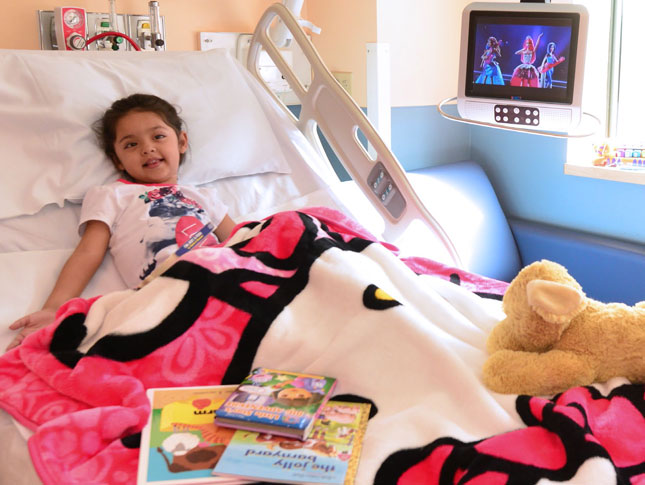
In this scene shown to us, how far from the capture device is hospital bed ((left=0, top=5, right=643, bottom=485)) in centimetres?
87

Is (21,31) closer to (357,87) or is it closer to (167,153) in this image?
(167,153)

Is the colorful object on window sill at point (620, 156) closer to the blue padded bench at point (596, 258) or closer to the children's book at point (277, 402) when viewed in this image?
the blue padded bench at point (596, 258)

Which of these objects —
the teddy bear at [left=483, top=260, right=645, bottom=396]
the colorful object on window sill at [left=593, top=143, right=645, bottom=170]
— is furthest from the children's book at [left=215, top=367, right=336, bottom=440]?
the colorful object on window sill at [left=593, top=143, right=645, bottom=170]

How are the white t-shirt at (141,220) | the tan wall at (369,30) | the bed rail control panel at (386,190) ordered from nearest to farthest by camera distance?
the white t-shirt at (141,220), the bed rail control panel at (386,190), the tan wall at (369,30)

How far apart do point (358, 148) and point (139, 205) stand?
63 cm

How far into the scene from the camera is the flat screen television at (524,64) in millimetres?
1389

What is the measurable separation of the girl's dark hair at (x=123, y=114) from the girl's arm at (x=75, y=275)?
0.24m

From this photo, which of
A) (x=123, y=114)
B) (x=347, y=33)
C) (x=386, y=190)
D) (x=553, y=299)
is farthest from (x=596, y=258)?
(x=123, y=114)

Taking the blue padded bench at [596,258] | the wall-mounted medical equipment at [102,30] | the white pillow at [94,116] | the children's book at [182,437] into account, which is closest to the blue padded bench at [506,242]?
the blue padded bench at [596,258]

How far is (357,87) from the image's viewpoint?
8.59 ft

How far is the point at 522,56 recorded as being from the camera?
1.48 m

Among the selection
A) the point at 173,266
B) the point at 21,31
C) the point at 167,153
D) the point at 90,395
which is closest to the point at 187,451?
the point at 90,395

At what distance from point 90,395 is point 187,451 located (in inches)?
9.4

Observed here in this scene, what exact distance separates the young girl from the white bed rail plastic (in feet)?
1.33
